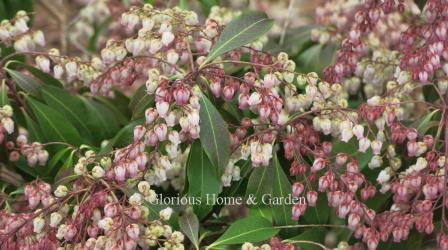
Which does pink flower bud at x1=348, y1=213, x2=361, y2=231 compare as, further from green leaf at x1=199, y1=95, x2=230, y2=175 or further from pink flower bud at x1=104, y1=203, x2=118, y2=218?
pink flower bud at x1=104, y1=203, x2=118, y2=218

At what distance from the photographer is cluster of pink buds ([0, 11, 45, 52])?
2.57 m

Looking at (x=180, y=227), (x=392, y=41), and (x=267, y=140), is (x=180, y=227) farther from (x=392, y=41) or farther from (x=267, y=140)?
(x=392, y=41)

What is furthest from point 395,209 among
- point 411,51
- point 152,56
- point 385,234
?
point 152,56

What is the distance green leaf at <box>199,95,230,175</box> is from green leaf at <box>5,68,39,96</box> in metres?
0.73

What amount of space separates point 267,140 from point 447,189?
515mm

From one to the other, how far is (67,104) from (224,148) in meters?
0.78

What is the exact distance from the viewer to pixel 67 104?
2770 millimetres

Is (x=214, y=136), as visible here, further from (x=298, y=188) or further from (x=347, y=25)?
(x=347, y=25)

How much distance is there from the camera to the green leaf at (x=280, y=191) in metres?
2.38

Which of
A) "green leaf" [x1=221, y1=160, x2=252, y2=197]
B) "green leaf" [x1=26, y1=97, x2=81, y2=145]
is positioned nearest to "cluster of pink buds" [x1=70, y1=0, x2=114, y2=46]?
"green leaf" [x1=26, y1=97, x2=81, y2=145]

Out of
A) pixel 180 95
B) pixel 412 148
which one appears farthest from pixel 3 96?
pixel 412 148

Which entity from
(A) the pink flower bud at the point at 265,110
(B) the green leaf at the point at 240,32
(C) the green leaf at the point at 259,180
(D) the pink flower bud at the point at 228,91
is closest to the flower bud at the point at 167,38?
(B) the green leaf at the point at 240,32

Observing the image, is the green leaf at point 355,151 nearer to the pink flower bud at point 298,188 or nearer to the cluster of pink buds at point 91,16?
the pink flower bud at point 298,188

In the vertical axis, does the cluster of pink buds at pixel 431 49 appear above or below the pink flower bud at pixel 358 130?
above
